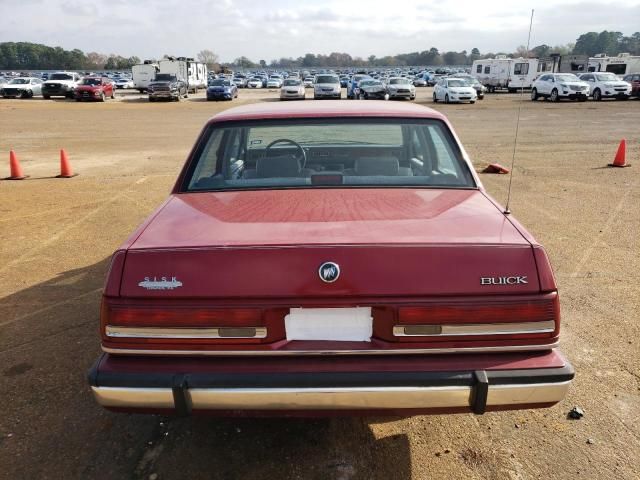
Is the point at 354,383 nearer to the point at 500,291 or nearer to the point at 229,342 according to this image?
the point at 229,342

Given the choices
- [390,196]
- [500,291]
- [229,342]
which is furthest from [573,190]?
[229,342]

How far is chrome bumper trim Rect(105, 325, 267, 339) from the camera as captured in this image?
2.16m

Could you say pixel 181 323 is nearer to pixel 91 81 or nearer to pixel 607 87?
pixel 607 87

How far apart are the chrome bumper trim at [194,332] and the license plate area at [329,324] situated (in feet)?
0.43

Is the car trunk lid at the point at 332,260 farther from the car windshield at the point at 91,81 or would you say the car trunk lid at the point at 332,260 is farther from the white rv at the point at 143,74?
the white rv at the point at 143,74

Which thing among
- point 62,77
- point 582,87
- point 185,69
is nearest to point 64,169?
point 582,87

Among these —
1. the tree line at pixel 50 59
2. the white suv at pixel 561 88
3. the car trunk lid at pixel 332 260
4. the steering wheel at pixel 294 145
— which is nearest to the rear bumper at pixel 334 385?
the car trunk lid at pixel 332 260

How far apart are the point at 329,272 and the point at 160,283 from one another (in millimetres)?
698

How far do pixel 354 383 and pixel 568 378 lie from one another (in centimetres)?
91

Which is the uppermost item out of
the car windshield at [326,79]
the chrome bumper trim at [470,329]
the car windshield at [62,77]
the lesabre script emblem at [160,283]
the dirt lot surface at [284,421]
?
the car windshield at [326,79]

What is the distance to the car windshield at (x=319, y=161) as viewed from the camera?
3.22m

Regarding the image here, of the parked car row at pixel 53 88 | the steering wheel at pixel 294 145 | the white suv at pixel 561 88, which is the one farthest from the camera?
the parked car row at pixel 53 88

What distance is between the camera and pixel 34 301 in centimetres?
468

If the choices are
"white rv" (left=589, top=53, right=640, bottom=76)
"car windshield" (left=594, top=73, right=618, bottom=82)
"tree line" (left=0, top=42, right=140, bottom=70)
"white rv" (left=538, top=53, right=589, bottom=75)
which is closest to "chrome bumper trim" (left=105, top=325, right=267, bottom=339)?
"car windshield" (left=594, top=73, right=618, bottom=82)
